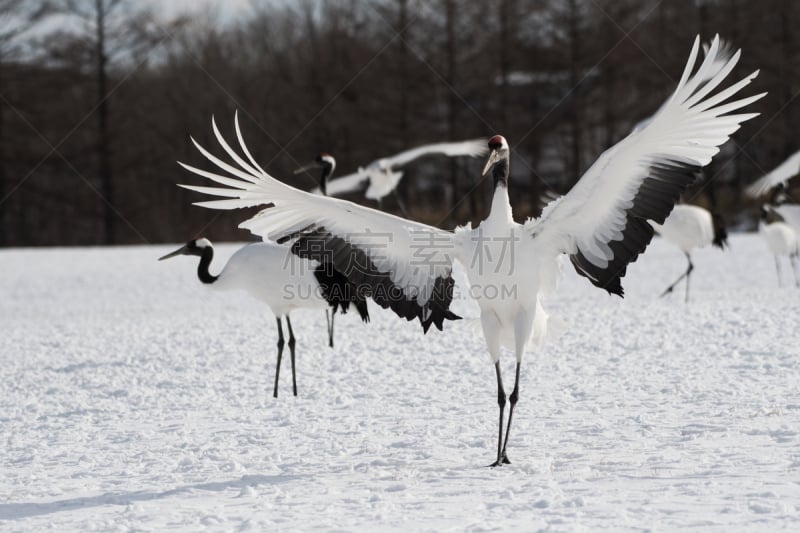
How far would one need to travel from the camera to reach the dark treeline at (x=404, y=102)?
32812 mm

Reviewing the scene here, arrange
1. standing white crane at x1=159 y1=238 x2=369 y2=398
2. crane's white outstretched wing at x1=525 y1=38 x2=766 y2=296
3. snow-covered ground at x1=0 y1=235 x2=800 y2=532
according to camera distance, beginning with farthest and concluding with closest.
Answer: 1. standing white crane at x1=159 y1=238 x2=369 y2=398
2. crane's white outstretched wing at x1=525 y1=38 x2=766 y2=296
3. snow-covered ground at x1=0 y1=235 x2=800 y2=532

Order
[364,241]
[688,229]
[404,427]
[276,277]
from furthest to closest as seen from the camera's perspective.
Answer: [688,229]
[276,277]
[404,427]
[364,241]

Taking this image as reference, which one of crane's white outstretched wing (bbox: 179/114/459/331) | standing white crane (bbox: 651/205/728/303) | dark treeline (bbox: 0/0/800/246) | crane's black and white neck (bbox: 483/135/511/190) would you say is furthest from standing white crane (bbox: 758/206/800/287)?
dark treeline (bbox: 0/0/800/246)

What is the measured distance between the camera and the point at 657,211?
5.22 m

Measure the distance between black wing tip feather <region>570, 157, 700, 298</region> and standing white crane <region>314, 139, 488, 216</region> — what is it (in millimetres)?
9413

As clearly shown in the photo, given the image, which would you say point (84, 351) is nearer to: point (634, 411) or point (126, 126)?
point (634, 411)

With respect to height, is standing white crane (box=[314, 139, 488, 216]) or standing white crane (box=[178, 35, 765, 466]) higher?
standing white crane (box=[314, 139, 488, 216])

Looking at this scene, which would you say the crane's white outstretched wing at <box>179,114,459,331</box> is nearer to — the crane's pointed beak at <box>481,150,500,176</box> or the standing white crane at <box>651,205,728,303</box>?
the crane's pointed beak at <box>481,150,500,176</box>

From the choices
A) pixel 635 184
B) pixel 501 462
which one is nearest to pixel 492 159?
pixel 635 184

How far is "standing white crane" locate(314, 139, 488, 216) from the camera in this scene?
49.6 feet

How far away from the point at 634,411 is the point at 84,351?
20.5 feet

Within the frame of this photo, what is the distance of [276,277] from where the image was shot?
793cm

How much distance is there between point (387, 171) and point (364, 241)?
10.9 m

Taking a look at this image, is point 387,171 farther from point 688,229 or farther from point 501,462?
point 501,462
